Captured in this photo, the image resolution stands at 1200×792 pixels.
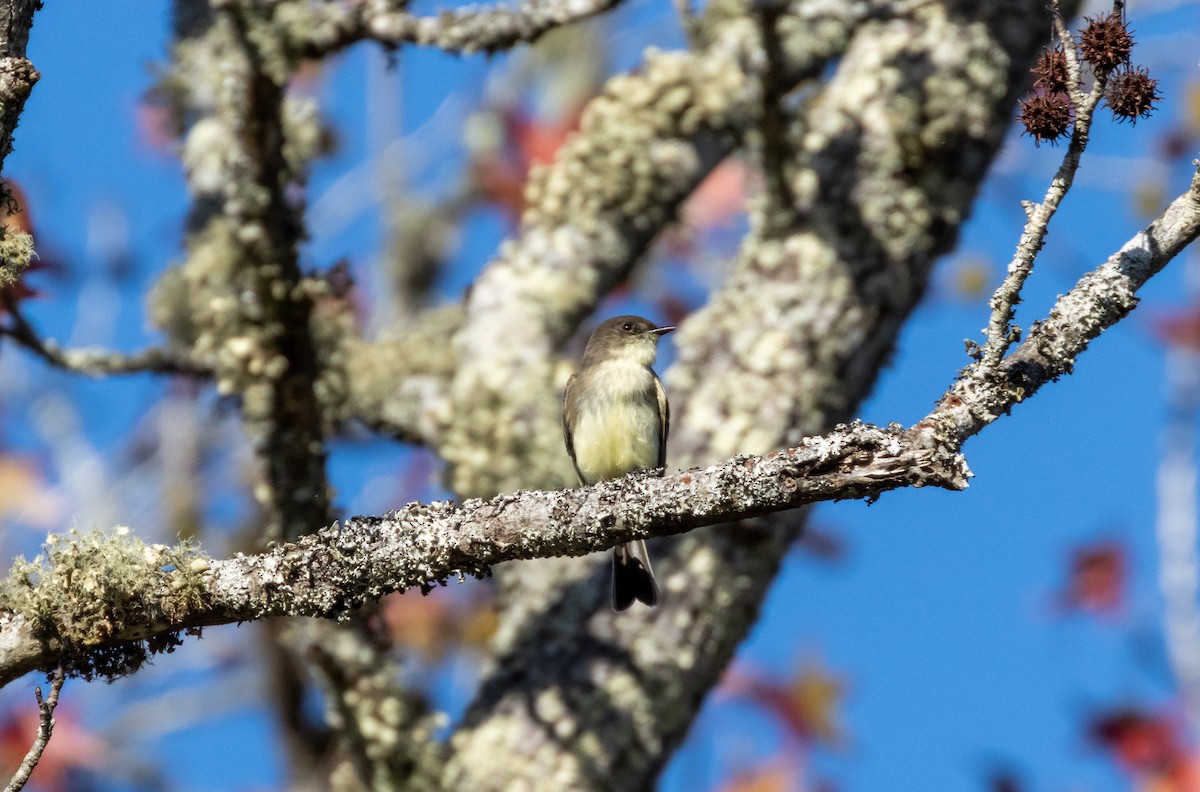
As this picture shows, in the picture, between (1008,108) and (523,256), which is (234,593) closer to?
(523,256)

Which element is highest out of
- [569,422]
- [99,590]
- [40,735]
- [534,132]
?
[534,132]

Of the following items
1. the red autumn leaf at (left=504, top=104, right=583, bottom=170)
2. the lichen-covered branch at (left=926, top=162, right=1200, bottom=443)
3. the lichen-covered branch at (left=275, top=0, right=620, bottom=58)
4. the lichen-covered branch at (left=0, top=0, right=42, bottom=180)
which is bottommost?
the lichen-covered branch at (left=926, top=162, right=1200, bottom=443)

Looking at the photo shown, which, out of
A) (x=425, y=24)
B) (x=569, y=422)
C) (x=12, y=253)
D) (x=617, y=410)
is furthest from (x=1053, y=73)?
(x=569, y=422)

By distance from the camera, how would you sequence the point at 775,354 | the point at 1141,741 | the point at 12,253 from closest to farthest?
the point at 12,253, the point at 775,354, the point at 1141,741

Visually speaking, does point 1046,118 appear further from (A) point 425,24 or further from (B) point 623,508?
(A) point 425,24

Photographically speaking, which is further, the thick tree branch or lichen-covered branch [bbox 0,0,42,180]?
lichen-covered branch [bbox 0,0,42,180]

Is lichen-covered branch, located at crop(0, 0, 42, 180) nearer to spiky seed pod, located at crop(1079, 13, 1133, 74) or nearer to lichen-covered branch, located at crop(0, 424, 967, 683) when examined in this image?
lichen-covered branch, located at crop(0, 424, 967, 683)

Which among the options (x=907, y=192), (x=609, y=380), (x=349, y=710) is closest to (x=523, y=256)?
(x=609, y=380)

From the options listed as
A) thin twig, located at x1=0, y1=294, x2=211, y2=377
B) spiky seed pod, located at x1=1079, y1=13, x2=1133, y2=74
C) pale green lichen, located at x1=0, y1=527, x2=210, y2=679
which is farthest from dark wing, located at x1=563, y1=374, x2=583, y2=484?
spiky seed pod, located at x1=1079, y1=13, x2=1133, y2=74
